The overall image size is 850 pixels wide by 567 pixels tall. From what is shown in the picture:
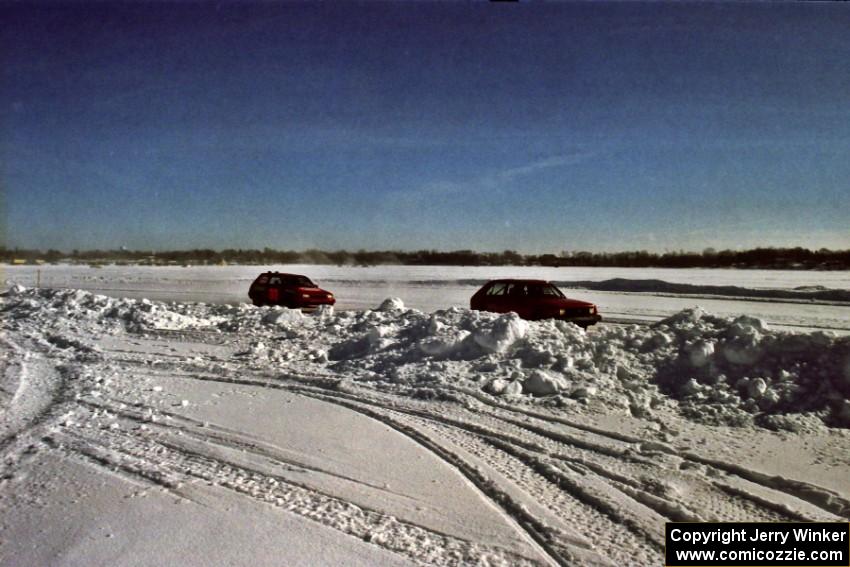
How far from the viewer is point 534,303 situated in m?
13.8

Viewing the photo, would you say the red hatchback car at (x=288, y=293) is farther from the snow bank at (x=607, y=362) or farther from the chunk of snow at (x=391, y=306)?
the snow bank at (x=607, y=362)

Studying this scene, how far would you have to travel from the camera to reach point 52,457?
5387mm

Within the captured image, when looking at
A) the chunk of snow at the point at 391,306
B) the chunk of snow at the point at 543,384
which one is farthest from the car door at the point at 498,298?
the chunk of snow at the point at 543,384

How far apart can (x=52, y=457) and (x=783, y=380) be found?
26.7 feet

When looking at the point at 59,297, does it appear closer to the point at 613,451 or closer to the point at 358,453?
the point at 358,453

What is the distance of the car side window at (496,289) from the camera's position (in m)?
14.9

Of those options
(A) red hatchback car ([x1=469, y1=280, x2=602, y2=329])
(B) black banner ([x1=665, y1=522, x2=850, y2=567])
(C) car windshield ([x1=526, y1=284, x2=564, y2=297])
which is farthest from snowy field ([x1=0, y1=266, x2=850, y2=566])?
(C) car windshield ([x1=526, y1=284, x2=564, y2=297])

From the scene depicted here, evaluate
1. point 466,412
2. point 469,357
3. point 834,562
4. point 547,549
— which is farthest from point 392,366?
point 834,562

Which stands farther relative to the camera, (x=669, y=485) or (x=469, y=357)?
(x=469, y=357)

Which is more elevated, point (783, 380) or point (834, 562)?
point (783, 380)

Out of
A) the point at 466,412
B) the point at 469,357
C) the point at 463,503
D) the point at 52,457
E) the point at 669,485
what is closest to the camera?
the point at 463,503

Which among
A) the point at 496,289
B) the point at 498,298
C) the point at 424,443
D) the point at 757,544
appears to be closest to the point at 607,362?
the point at 424,443

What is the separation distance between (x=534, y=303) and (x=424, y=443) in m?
8.48

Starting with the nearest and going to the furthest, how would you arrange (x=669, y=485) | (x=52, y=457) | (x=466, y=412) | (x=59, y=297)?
(x=669, y=485) < (x=52, y=457) < (x=466, y=412) < (x=59, y=297)
